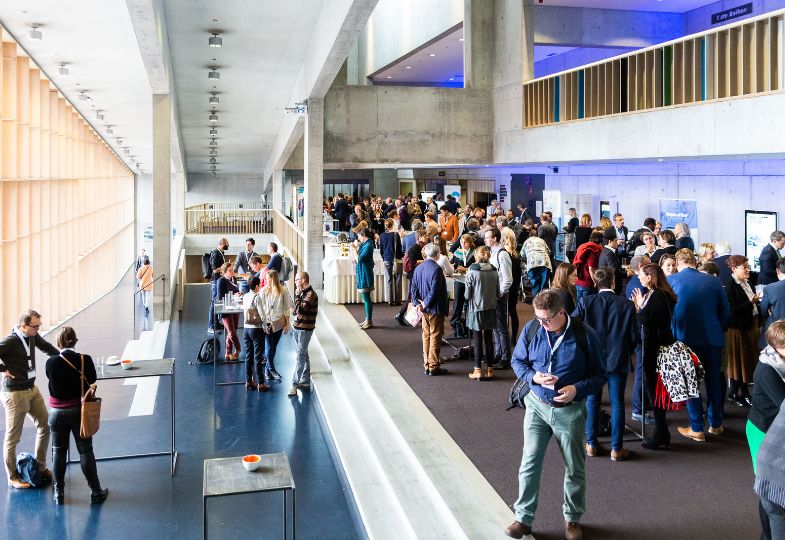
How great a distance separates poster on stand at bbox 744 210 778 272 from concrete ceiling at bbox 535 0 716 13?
200 inches

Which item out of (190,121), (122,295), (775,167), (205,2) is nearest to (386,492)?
(205,2)

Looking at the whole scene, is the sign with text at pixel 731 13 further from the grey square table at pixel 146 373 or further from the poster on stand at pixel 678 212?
the grey square table at pixel 146 373

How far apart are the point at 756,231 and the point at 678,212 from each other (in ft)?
7.76

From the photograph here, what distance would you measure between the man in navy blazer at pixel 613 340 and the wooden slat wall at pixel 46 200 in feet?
31.9

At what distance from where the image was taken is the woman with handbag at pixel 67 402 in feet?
19.7

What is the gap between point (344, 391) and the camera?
8578 millimetres

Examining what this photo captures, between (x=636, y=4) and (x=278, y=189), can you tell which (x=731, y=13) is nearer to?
(x=636, y=4)

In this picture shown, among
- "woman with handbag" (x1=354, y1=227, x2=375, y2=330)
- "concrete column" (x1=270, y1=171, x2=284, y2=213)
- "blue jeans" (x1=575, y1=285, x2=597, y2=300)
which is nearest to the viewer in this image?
"blue jeans" (x1=575, y1=285, x2=597, y2=300)

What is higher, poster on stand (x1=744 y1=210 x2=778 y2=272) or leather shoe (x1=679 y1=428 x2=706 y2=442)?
poster on stand (x1=744 y1=210 x2=778 y2=272)

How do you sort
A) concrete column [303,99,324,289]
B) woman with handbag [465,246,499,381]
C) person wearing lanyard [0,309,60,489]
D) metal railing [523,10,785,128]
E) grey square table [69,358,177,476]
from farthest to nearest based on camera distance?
concrete column [303,99,324,289], metal railing [523,10,785,128], woman with handbag [465,246,499,381], grey square table [69,358,177,476], person wearing lanyard [0,309,60,489]

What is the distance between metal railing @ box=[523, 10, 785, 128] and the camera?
8977 millimetres

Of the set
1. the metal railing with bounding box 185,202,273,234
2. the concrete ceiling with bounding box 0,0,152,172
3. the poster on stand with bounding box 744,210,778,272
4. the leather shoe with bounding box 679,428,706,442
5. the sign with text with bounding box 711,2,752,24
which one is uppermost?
the sign with text with bounding box 711,2,752,24

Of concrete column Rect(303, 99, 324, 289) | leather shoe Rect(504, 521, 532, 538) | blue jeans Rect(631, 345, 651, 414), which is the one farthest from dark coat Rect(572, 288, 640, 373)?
concrete column Rect(303, 99, 324, 289)

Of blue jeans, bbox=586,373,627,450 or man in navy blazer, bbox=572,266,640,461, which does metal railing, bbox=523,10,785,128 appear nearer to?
man in navy blazer, bbox=572,266,640,461
